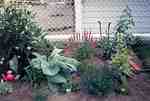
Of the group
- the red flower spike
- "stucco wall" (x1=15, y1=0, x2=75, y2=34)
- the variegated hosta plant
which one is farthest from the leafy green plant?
the red flower spike

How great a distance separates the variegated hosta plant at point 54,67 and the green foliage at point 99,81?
263 mm

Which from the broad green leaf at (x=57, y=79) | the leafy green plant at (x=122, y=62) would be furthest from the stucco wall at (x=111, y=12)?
the broad green leaf at (x=57, y=79)

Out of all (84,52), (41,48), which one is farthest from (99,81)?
(41,48)

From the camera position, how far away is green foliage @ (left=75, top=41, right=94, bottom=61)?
5.93 meters

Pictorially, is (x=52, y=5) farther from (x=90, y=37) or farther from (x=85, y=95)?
(x=85, y=95)

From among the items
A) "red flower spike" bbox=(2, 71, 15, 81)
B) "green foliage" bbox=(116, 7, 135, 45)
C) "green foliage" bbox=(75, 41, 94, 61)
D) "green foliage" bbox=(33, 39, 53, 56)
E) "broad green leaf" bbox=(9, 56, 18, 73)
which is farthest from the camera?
"green foliage" bbox=(116, 7, 135, 45)

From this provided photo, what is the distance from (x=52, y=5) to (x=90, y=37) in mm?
1204

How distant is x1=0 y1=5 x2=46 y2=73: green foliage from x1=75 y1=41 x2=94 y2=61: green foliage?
0.69 metres

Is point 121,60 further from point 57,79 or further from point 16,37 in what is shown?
point 16,37

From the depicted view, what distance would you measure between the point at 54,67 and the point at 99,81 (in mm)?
685

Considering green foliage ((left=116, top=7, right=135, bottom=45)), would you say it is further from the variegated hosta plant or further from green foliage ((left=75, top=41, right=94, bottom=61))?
the variegated hosta plant

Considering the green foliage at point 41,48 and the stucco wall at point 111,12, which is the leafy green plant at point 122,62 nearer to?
the green foliage at point 41,48

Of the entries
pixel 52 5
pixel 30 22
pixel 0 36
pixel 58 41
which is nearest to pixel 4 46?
pixel 0 36

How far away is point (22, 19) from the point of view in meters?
5.81
